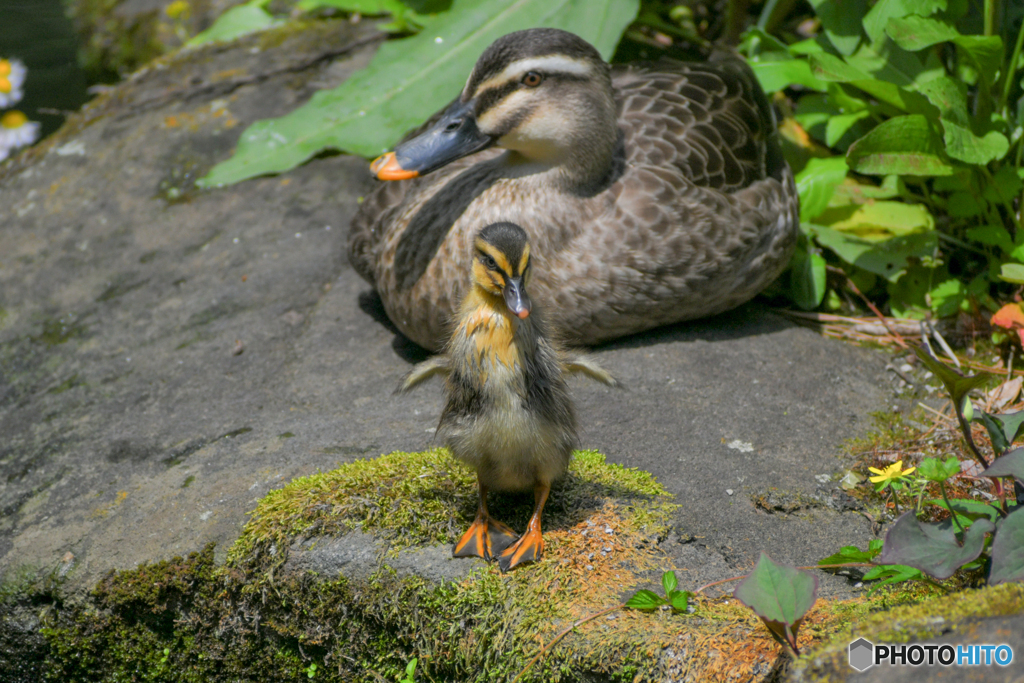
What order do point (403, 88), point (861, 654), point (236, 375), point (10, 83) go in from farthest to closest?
Result: point (10, 83) < point (403, 88) < point (236, 375) < point (861, 654)

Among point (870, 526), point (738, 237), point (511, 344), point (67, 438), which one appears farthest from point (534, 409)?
point (67, 438)

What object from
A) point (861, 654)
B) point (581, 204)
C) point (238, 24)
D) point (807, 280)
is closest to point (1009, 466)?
point (861, 654)

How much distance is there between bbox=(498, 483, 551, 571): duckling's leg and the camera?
9.00 ft

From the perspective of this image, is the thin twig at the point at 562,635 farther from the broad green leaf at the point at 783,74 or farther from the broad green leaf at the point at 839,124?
the broad green leaf at the point at 783,74

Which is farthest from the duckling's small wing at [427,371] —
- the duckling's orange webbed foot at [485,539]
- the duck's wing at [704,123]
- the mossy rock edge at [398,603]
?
the duck's wing at [704,123]

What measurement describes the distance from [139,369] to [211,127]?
2282 millimetres

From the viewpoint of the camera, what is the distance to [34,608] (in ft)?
10.3

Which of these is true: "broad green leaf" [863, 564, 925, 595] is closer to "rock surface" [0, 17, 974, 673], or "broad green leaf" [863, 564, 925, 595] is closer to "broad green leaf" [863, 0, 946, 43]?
"rock surface" [0, 17, 974, 673]

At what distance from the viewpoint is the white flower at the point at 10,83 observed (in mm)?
6871

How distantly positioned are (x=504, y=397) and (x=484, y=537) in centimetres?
51

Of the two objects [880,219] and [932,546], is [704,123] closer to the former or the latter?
[880,219]

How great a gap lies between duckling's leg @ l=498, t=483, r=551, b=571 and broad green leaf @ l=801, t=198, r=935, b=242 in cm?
272

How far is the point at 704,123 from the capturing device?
448 cm

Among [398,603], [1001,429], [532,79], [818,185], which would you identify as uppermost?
[532,79]
